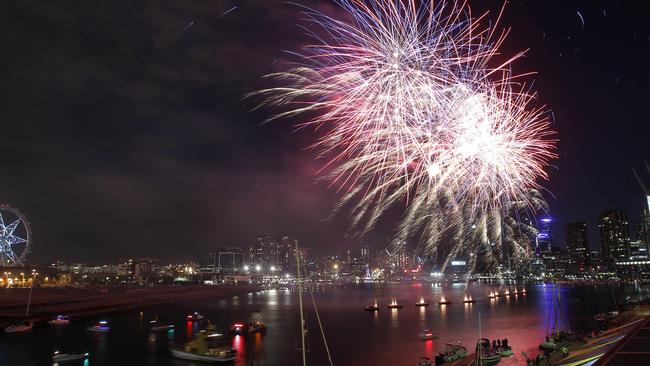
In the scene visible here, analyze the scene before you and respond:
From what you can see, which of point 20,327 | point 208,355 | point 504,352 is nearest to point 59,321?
point 20,327

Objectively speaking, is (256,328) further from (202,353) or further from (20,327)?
(20,327)

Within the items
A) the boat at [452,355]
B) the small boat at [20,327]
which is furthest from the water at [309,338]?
the boat at [452,355]

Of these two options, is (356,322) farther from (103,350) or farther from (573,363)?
(573,363)

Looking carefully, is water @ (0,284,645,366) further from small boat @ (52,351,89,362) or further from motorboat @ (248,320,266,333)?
motorboat @ (248,320,266,333)

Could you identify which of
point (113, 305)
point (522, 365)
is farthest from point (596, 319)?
point (113, 305)

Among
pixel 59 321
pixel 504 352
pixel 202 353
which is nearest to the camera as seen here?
pixel 504 352

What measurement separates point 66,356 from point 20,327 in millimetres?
17888

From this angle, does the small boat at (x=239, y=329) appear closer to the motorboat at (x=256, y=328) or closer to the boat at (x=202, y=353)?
the motorboat at (x=256, y=328)

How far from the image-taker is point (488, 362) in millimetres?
29969

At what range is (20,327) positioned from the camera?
162ft

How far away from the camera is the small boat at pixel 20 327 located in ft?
159

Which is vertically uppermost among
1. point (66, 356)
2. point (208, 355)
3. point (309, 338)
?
point (66, 356)

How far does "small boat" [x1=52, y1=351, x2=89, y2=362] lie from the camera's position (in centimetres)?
3562

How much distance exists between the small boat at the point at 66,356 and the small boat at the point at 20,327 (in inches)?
609
